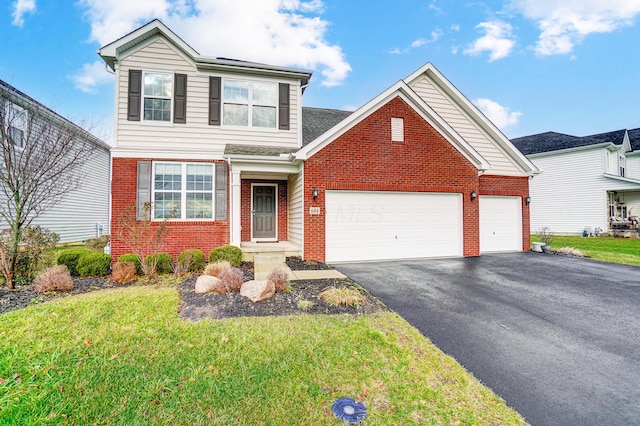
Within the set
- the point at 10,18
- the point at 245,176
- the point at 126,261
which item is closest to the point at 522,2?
the point at 245,176

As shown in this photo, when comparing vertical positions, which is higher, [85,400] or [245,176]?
[245,176]

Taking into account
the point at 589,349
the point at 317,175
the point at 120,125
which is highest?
the point at 120,125

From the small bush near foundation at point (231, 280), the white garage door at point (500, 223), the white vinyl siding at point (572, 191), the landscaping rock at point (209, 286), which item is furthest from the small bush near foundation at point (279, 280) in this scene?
the white vinyl siding at point (572, 191)

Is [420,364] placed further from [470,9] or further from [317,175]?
[470,9]

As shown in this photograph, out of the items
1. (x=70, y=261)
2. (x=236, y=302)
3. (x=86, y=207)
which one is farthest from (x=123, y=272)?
(x=86, y=207)

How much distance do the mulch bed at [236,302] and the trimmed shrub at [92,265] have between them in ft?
Answer: 2.86

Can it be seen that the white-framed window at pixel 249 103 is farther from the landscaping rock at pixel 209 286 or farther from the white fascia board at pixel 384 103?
the landscaping rock at pixel 209 286

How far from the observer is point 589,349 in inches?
146

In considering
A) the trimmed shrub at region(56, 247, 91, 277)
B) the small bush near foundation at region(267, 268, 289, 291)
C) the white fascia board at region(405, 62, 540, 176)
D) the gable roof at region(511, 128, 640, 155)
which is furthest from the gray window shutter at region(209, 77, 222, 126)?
the gable roof at region(511, 128, 640, 155)

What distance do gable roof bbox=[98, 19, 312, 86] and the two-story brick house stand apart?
0.03m

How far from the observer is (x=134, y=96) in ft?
30.1

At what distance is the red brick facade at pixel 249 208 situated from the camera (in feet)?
36.2

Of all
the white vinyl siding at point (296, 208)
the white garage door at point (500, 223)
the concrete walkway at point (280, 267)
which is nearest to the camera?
the concrete walkway at point (280, 267)

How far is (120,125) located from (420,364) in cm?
1031
